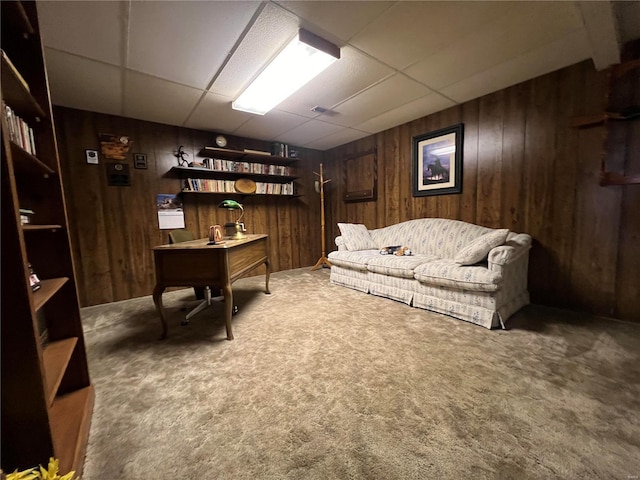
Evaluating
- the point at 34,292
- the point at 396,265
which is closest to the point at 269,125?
the point at 396,265

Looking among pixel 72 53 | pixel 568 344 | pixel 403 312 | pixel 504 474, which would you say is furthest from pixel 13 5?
pixel 568 344

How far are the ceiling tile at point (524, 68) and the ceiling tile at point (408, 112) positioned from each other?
0.15 metres

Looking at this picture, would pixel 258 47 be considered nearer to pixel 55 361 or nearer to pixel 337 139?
pixel 55 361

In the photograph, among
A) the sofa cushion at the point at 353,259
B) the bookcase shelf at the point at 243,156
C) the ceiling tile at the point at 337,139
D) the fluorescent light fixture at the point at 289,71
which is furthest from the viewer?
the ceiling tile at the point at 337,139

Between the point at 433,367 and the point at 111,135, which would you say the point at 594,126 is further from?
the point at 111,135

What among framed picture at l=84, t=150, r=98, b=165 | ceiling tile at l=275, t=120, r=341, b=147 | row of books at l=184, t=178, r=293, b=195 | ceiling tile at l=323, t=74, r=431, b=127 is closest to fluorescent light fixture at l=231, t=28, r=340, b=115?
ceiling tile at l=323, t=74, r=431, b=127

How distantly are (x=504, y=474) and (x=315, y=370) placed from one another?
954 millimetres

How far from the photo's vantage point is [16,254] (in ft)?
2.32

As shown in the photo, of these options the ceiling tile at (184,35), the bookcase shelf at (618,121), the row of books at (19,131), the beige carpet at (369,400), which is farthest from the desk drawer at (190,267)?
the bookcase shelf at (618,121)

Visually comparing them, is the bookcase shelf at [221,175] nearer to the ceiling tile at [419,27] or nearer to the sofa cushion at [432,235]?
the sofa cushion at [432,235]

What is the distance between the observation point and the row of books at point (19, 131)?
944mm

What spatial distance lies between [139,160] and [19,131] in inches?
99.0

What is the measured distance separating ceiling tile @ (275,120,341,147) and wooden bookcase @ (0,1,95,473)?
9.22 feet

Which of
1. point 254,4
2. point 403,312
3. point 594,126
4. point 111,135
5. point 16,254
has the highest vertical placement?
point 254,4
